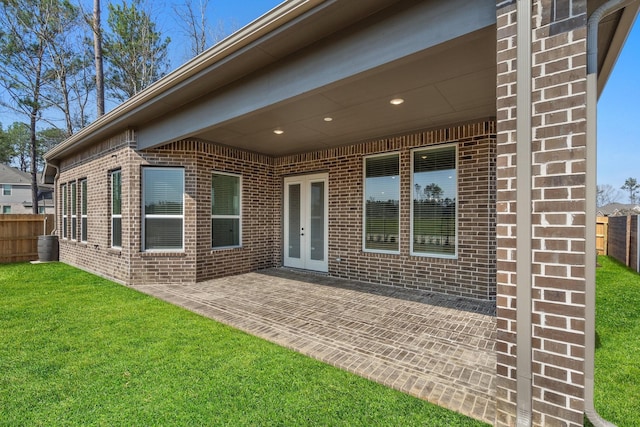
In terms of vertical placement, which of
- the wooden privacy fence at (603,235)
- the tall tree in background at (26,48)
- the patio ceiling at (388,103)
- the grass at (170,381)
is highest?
the tall tree in background at (26,48)

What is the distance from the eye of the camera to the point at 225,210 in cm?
679

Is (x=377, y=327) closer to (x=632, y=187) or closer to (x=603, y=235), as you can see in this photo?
(x=603, y=235)

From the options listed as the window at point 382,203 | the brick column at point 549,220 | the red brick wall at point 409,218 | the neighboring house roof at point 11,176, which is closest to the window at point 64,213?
the red brick wall at point 409,218

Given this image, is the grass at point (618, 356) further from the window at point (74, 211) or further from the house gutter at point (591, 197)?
the window at point (74, 211)

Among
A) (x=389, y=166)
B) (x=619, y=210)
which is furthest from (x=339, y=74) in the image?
(x=619, y=210)

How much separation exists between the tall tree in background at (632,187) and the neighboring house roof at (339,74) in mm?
59109

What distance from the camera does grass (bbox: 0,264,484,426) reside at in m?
2.10

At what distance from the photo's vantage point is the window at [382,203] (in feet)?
19.3

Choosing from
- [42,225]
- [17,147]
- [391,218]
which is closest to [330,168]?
[391,218]

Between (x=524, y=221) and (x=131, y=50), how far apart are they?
1637cm

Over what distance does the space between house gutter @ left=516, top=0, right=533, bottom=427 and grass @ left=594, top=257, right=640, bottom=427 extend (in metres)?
0.75

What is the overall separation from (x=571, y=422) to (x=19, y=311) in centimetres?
635

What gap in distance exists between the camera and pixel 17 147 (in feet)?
82.4

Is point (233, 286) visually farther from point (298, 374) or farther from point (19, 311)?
point (298, 374)
